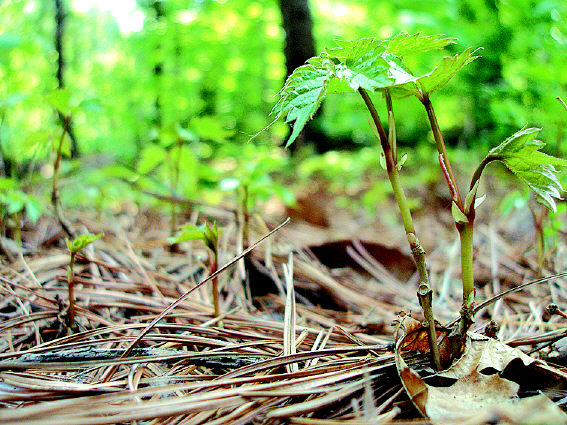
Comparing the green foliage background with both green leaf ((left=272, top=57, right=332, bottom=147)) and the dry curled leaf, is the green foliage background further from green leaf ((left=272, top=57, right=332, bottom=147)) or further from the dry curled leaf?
the dry curled leaf

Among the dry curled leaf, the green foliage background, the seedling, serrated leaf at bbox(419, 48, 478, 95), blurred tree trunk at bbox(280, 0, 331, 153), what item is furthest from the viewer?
blurred tree trunk at bbox(280, 0, 331, 153)

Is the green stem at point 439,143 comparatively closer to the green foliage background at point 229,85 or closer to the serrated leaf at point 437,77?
the serrated leaf at point 437,77

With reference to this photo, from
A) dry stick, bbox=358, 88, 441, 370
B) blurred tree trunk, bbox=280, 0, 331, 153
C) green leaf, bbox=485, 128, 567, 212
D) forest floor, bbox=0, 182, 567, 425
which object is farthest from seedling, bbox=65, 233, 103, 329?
blurred tree trunk, bbox=280, 0, 331, 153

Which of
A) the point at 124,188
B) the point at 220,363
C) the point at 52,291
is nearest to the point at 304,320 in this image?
the point at 220,363

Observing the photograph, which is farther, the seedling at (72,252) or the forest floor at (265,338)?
the seedling at (72,252)

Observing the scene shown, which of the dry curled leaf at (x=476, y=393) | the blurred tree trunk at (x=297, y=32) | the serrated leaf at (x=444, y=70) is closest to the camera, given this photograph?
the dry curled leaf at (x=476, y=393)

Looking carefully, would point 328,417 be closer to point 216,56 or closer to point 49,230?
point 49,230

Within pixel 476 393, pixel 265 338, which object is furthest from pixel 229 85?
pixel 476 393

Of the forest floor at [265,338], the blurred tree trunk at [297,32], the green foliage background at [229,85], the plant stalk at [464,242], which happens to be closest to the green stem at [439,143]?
the plant stalk at [464,242]
